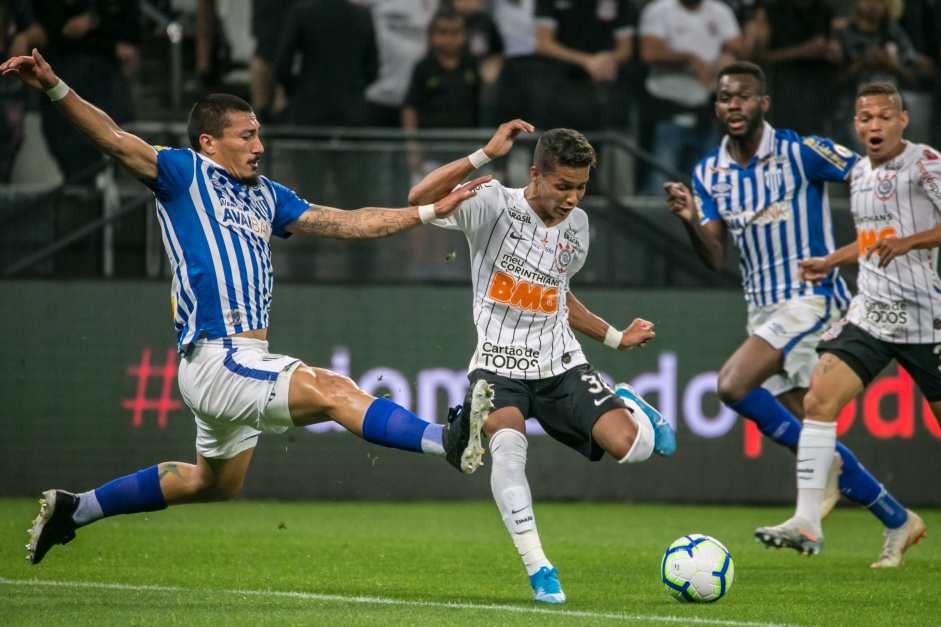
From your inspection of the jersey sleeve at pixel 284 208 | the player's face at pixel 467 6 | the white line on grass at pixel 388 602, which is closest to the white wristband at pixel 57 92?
the jersey sleeve at pixel 284 208

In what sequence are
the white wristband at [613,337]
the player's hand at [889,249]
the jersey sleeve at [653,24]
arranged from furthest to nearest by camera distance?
1. the jersey sleeve at [653,24]
2. the player's hand at [889,249]
3. the white wristband at [613,337]

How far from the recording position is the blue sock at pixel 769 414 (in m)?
8.00

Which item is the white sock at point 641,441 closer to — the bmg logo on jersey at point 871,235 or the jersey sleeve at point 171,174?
the bmg logo on jersey at point 871,235

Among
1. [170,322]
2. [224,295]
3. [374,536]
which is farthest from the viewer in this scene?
[170,322]

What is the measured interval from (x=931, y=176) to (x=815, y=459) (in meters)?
1.69

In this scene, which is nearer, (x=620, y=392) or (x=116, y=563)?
(x=620, y=392)

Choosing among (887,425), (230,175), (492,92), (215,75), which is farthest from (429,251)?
(230,175)

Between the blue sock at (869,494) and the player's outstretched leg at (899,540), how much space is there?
43 mm

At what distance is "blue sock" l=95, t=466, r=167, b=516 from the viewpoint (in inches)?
251

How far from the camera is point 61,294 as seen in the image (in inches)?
421

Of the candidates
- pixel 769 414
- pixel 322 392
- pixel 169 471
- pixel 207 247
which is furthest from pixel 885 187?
pixel 169 471

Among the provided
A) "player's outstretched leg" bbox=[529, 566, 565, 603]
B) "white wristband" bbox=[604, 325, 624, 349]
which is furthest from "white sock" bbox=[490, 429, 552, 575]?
"white wristband" bbox=[604, 325, 624, 349]

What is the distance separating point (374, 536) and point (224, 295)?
3198mm

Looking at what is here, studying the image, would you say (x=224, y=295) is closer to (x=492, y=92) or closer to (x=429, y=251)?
(x=429, y=251)
